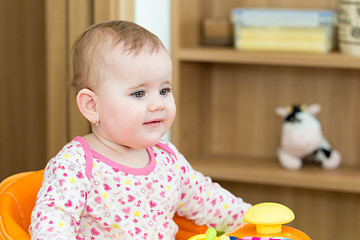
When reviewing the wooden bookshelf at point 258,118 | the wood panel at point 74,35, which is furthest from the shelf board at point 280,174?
the wood panel at point 74,35

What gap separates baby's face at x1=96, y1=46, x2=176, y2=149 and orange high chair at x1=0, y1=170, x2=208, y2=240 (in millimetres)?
225

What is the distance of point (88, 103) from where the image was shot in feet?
3.41

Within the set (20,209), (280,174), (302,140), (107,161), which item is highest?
(107,161)

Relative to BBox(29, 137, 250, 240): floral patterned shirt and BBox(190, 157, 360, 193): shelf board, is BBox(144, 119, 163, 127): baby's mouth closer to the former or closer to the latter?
BBox(29, 137, 250, 240): floral patterned shirt

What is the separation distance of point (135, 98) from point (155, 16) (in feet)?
3.15

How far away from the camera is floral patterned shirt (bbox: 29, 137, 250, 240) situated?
0.94 meters

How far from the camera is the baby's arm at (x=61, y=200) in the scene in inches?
35.7

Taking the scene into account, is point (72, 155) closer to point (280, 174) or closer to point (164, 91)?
point (164, 91)

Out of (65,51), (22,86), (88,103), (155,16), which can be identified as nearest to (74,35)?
(65,51)

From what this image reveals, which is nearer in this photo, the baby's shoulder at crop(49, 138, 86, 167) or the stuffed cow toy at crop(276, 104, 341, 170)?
the baby's shoulder at crop(49, 138, 86, 167)

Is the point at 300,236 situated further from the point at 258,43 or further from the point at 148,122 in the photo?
the point at 258,43

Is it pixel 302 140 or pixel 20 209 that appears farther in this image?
pixel 302 140

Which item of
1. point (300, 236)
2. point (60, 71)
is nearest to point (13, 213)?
point (300, 236)

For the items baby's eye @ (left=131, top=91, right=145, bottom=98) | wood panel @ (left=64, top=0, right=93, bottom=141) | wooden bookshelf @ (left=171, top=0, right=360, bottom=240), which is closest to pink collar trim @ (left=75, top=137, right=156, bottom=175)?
baby's eye @ (left=131, top=91, right=145, bottom=98)
